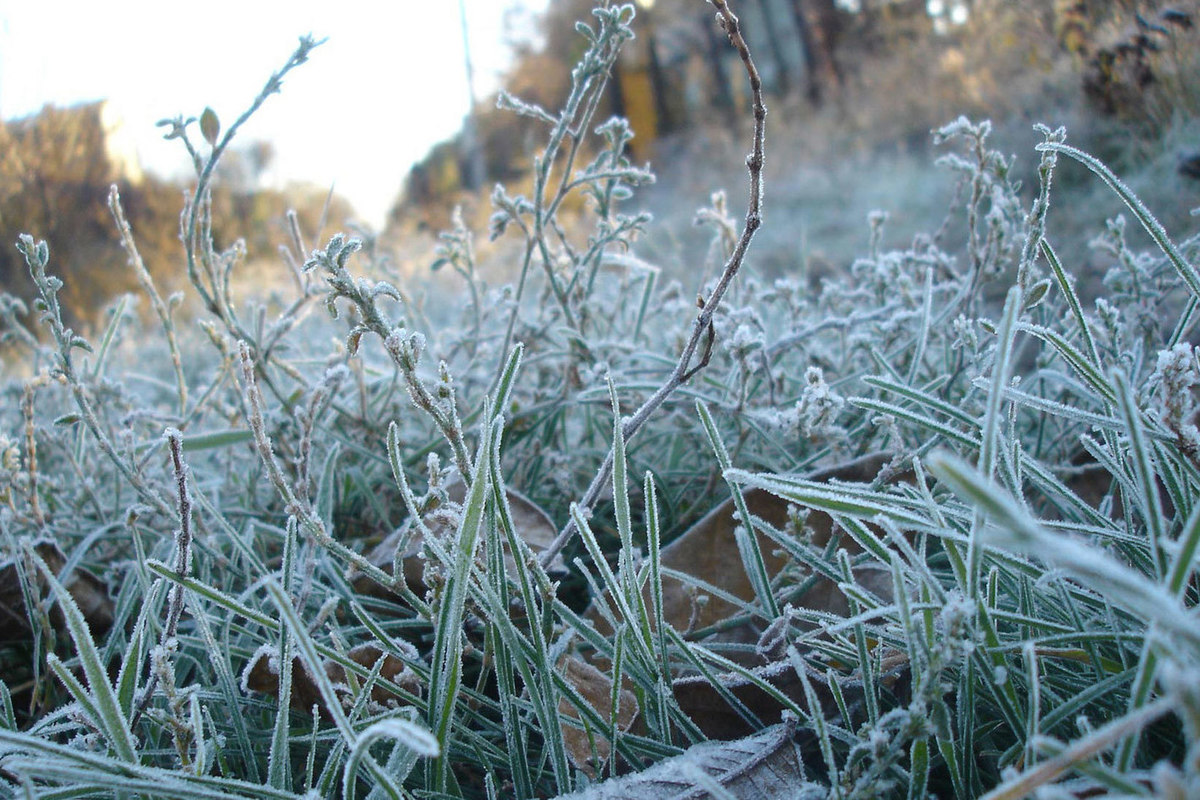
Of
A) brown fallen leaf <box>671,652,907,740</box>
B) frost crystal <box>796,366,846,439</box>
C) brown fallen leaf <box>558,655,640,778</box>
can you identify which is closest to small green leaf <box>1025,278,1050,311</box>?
frost crystal <box>796,366,846,439</box>

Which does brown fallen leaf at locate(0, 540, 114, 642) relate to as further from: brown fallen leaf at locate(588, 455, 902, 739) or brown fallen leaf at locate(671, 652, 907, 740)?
brown fallen leaf at locate(671, 652, 907, 740)

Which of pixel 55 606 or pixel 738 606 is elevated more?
pixel 55 606

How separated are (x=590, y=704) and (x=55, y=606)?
75 centimetres

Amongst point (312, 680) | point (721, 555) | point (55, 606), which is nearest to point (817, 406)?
point (721, 555)

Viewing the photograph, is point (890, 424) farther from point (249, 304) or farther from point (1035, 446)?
point (249, 304)

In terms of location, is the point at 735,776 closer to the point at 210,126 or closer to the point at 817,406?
the point at 817,406

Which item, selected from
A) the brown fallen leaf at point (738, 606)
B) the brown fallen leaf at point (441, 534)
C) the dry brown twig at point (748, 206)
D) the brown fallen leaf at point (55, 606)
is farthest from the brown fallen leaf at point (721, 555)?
the brown fallen leaf at point (55, 606)

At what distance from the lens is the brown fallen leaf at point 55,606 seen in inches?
39.0

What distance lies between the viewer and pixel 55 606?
0.99m

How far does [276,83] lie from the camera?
2.87 feet

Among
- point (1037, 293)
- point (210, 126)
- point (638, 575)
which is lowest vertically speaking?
point (638, 575)

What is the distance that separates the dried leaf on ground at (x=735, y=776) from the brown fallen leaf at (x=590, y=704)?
0.09 m

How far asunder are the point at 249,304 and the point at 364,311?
40.5 inches

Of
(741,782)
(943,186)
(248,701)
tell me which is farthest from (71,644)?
(943,186)
